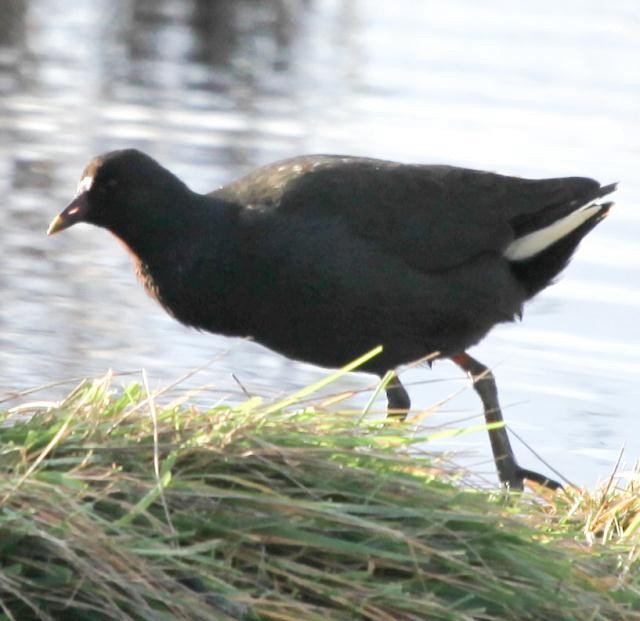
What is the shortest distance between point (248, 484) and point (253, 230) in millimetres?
1868

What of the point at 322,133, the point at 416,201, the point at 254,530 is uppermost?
the point at 416,201

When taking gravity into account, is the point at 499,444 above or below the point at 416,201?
below

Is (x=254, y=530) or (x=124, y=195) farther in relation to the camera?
(x=124, y=195)

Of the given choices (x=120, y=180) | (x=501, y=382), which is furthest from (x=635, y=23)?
(x=120, y=180)

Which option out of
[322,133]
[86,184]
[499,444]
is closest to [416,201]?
[499,444]

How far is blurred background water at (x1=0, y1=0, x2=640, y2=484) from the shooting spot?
7105mm

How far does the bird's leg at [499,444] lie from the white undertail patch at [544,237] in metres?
0.39

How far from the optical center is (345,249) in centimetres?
527

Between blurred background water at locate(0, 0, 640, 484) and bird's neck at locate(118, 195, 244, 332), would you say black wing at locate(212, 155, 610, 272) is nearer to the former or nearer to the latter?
bird's neck at locate(118, 195, 244, 332)

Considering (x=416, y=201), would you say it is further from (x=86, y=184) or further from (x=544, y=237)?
(x=86, y=184)

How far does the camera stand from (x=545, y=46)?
1611cm

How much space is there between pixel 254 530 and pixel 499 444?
2.24 m

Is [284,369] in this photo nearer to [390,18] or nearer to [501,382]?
[501,382]

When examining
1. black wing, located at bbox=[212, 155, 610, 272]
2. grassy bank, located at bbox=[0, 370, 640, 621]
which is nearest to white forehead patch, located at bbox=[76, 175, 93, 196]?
black wing, located at bbox=[212, 155, 610, 272]
